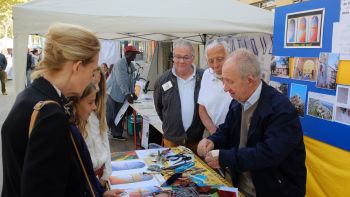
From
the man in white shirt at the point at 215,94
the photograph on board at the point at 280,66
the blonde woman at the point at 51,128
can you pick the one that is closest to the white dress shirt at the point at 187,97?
the man in white shirt at the point at 215,94

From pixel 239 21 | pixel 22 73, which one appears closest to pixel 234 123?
pixel 239 21

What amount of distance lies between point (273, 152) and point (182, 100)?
1.38 m

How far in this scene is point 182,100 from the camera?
2875mm

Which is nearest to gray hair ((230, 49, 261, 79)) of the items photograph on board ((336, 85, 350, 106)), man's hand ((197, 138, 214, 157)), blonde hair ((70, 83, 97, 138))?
man's hand ((197, 138, 214, 157))

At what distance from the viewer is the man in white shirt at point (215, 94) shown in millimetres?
2561

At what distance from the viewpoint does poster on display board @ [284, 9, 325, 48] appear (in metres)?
2.20

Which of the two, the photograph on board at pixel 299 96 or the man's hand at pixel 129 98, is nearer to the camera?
the photograph on board at pixel 299 96

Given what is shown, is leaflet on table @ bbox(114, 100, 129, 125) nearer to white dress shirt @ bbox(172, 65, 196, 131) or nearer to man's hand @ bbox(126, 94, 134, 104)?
man's hand @ bbox(126, 94, 134, 104)

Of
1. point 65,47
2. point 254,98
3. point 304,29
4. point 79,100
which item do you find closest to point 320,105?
point 304,29

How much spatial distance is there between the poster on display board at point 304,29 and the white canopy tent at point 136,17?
0.46 m

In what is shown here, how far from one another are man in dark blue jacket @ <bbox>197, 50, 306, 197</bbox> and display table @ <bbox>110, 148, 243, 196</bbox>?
28cm

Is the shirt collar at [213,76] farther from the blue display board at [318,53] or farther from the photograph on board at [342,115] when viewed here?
the photograph on board at [342,115]

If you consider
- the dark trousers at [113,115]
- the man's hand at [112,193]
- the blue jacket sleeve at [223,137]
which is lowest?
the dark trousers at [113,115]

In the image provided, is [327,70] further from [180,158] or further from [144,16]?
[144,16]
